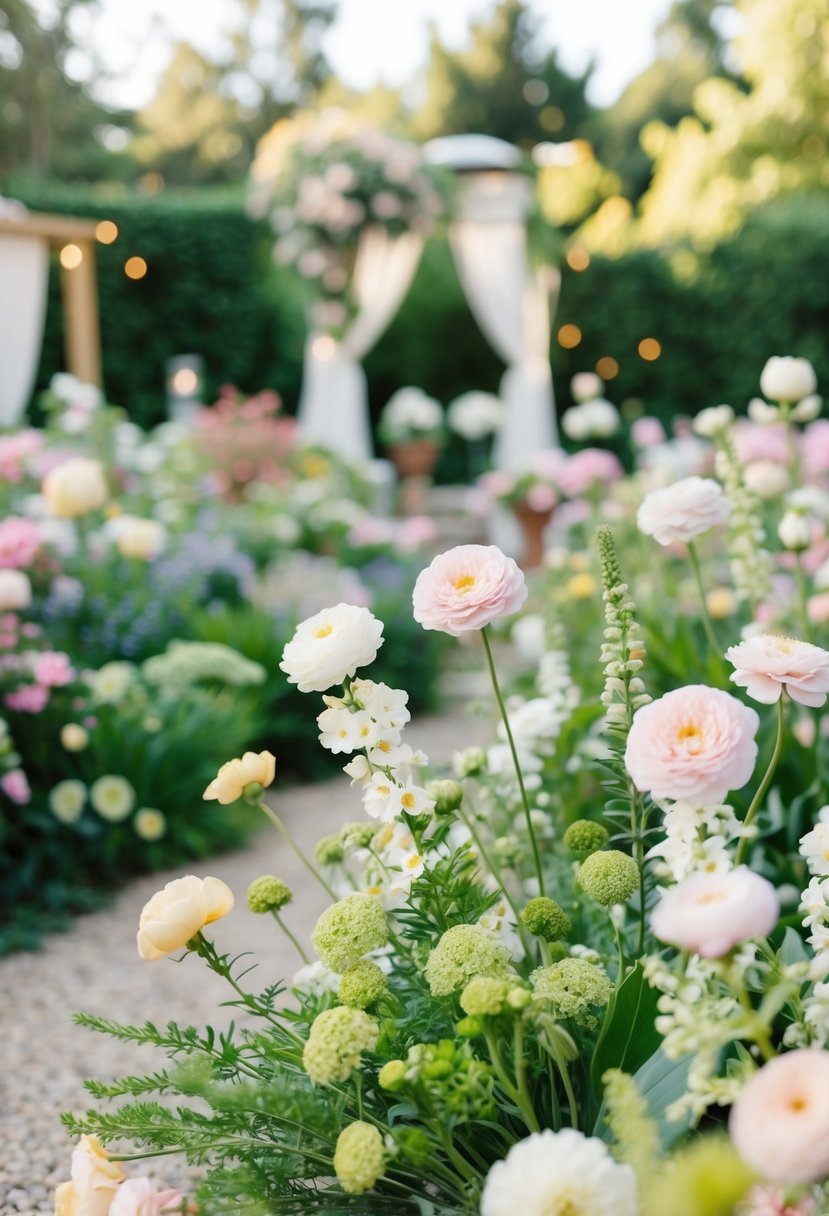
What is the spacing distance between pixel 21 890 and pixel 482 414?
6149 millimetres

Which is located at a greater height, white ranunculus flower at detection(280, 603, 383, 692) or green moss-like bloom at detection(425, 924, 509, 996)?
white ranunculus flower at detection(280, 603, 383, 692)

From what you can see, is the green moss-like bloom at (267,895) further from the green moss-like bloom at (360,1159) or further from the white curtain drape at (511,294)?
the white curtain drape at (511,294)

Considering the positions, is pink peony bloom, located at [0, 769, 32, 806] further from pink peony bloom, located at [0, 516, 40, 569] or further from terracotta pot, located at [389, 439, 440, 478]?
terracotta pot, located at [389, 439, 440, 478]

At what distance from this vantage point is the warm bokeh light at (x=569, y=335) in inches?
416

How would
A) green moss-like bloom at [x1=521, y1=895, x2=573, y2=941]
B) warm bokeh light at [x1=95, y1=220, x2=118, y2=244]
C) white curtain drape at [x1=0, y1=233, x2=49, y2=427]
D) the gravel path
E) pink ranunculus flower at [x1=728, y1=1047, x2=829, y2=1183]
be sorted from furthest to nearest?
1. warm bokeh light at [x1=95, y1=220, x2=118, y2=244]
2. white curtain drape at [x1=0, y1=233, x2=49, y2=427]
3. the gravel path
4. green moss-like bloom at [x1=521, y1=895, x2=573, y2=941]
5. pink ranunculus flower at [x1=728, y1=1047, x2=829, y2=1183]

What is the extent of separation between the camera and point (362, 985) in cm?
114

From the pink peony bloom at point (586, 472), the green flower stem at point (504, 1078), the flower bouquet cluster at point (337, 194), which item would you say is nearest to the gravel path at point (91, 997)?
the green flower stem at point (504, 1078)

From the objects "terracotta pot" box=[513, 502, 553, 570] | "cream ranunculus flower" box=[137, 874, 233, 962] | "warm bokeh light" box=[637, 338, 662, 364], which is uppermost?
"warm bokeh light" box=[637, 338, 662, 364]

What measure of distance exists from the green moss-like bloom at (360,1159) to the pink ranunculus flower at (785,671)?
20.4 inches

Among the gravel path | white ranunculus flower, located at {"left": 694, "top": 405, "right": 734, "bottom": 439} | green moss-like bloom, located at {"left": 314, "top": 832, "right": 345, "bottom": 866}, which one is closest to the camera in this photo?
green moss-like bloom, located at {"left": 314, "top": 832, "right": 345, "bottom": 866}

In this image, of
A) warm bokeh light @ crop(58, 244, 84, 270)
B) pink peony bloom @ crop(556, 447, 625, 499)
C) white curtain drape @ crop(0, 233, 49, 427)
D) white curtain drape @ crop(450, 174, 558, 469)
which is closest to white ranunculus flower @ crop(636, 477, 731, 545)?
pink peony bloom @ crop(556, 447, 625, 499)

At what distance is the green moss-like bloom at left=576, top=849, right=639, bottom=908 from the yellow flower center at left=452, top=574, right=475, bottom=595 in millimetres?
327

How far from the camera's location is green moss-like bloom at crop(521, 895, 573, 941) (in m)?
1.22

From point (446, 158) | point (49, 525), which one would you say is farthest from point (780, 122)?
point (49, 525)
